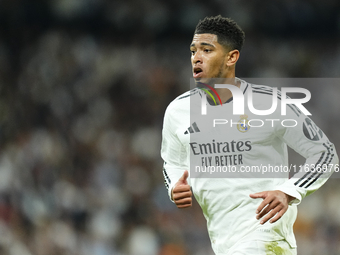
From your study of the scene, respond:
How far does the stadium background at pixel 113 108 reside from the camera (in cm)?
694

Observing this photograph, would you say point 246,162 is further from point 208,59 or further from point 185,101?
point 208,59

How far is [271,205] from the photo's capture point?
9.14 ft

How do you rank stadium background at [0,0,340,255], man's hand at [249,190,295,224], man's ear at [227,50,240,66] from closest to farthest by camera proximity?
man's hand at [249,190,295,224], man's ear at [227,50,240,66], stadium background at [0,0,340,255]

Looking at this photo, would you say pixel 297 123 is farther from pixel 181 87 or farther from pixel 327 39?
pixel 327 39

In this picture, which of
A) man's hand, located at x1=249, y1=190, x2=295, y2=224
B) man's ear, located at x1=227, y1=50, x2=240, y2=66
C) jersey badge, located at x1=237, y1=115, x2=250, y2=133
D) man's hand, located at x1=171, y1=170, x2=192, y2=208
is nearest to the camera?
man's hand, located at x1=249, y1=190, x2=295, y2=224

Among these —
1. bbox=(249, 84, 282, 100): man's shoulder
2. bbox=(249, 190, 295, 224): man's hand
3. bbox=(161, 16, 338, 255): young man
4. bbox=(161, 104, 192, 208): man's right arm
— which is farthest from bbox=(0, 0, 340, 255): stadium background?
bbox=(249, 190, 295, 224): man's hand

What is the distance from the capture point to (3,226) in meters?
7.01

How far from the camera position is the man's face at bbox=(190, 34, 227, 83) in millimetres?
3456

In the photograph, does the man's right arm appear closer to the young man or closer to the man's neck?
the young man

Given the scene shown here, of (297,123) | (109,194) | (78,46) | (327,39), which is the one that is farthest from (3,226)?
(327,39)

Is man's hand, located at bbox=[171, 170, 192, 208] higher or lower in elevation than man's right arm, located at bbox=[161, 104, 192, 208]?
lower

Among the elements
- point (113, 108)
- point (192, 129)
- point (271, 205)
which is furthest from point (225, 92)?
point (113, 108)

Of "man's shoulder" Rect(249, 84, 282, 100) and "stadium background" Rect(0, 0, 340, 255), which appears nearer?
"man's shoulder" Rect(249, 84, 282, 100)

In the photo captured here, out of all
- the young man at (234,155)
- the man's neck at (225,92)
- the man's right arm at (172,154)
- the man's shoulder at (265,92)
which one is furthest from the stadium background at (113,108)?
the man's shoulder at (265,92)
